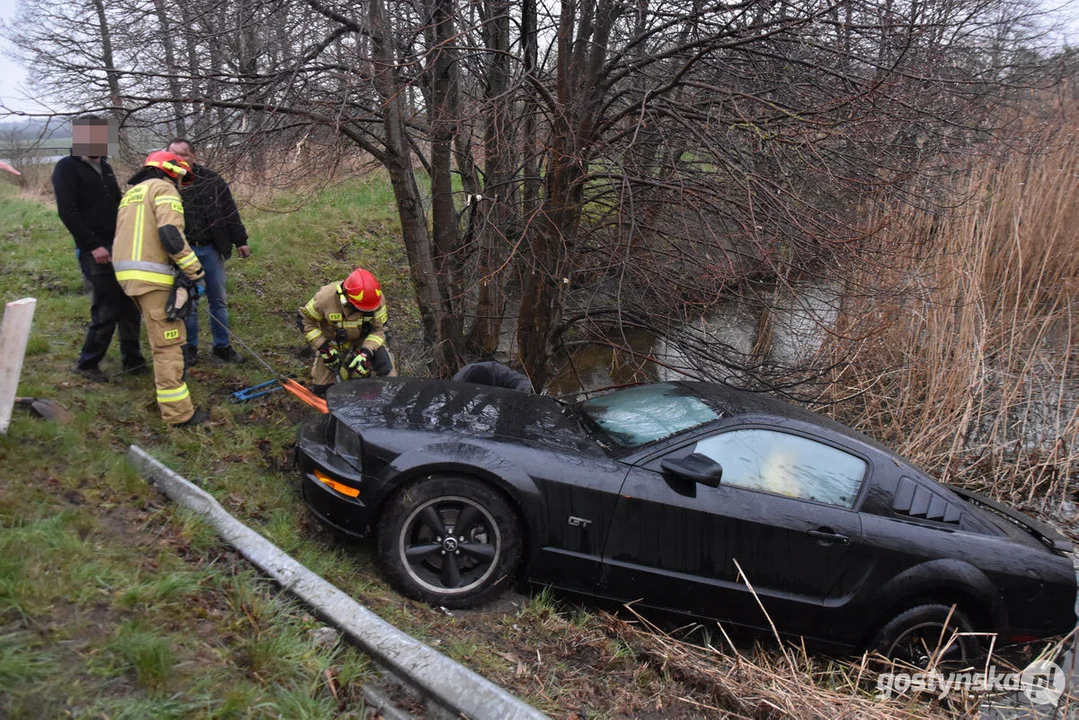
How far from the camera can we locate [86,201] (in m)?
5.10

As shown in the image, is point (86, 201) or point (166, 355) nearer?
point (166, 355)

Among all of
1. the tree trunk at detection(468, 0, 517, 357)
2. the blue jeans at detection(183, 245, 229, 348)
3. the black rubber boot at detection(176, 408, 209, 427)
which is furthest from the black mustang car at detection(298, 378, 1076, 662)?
the blue jeans at detection(183, 245, 229, 348)

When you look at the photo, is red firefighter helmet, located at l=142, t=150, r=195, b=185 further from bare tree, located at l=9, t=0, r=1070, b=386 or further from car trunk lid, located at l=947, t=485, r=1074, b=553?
car trunk lid, located at l=947, t=485, r=1074, b=553

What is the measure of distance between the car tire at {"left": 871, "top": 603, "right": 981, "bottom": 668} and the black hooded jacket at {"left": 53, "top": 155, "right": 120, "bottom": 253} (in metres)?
5.78

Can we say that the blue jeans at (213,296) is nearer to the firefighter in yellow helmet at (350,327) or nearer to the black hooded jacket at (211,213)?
the black hooded jacket at (211,213)

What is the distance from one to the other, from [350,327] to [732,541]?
341 centimetres

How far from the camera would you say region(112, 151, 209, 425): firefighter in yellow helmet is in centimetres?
457

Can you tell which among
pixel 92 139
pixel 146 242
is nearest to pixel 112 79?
pixel 92 139

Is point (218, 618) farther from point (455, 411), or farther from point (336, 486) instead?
point (455, 411)

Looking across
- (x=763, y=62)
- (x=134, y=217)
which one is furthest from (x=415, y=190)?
(x=763, y=62)

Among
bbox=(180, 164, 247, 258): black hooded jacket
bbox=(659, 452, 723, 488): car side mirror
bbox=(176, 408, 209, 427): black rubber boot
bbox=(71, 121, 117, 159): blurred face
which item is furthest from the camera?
bbox=(180, 164, 247, 258): black hooded jacket

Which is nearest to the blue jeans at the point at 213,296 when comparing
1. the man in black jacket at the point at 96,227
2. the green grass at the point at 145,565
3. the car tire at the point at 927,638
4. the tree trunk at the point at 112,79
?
the green grass at the point at 145,565

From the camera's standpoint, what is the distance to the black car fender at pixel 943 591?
378 cm

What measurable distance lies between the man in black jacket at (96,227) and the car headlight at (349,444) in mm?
2335
